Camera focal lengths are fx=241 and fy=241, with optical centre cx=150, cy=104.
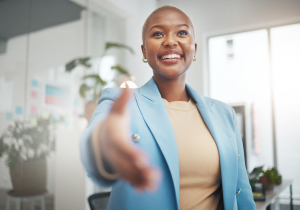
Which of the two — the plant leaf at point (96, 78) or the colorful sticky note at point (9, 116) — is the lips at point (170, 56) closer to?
the colorful sticky note at point (9, 116)

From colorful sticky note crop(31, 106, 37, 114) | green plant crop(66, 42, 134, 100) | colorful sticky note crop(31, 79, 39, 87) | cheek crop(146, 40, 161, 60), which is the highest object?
green plant crop(66, 42, 134, 100)

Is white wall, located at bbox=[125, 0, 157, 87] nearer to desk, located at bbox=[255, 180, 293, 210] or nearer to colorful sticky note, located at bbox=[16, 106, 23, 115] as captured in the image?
colorful sticky note, located at bbox=[16, 106, 23, 115]

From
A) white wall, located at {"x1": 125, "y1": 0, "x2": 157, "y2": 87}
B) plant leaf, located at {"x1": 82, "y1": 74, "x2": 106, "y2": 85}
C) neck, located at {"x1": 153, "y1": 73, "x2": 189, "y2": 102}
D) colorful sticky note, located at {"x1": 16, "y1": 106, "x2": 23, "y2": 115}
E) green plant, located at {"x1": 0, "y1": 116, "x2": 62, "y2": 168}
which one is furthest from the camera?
white wall, located at {"x1": 125, "y1": 0, "x2": 157, "y2": 87}

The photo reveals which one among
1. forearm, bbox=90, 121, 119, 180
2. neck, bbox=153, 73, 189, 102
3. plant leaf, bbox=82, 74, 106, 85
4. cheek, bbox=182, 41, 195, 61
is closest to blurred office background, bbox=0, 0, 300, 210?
plant leaf, bbox=82, 74, 106, 85

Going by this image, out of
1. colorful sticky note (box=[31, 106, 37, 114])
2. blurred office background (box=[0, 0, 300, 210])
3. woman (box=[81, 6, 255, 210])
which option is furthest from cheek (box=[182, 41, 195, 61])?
colorful sticky note (box=[31, 106, 37, 114])

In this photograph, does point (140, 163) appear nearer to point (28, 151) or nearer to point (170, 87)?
point (170, 87)

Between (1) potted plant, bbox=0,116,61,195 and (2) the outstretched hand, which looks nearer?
(2) the outstretched hand

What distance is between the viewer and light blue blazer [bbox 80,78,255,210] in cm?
70

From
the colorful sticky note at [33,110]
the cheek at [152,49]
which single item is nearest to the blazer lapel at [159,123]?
the cheek at [152,49]

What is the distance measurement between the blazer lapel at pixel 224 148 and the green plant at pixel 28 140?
192 centimetres

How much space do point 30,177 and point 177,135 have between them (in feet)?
6.80

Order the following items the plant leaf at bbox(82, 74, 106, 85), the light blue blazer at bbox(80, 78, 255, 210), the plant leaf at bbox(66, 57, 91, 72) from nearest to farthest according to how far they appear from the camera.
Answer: the light blue blazer at bbox(80, 78, 255, 210)
the plant leaf at bbox(66, 57, 91, 72)
the plant leaf at bbox(82, 74, 106, 85)

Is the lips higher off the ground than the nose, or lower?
lower

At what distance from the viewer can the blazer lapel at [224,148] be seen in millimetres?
804
